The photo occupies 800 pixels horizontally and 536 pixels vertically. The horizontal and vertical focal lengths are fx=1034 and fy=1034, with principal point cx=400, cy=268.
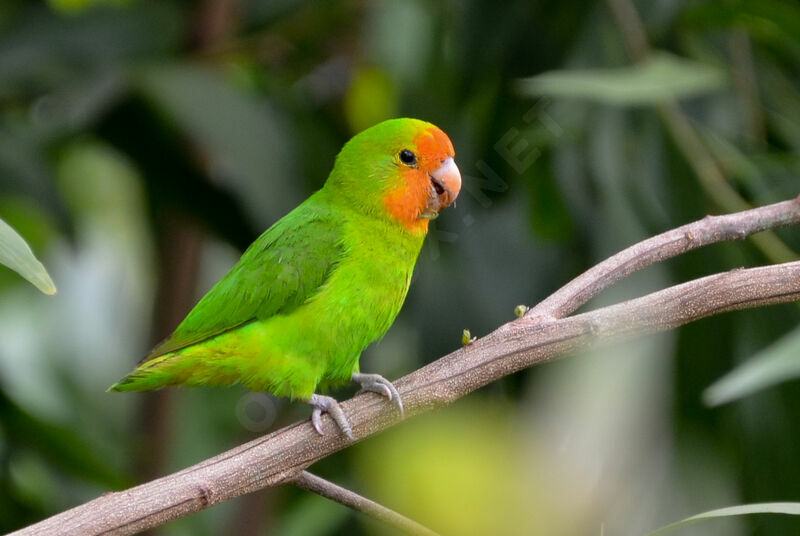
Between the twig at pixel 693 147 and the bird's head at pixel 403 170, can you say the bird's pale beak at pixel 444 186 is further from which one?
the twig at pixel 693 147

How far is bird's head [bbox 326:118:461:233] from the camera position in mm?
2264

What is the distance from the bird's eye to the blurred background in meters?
0.56

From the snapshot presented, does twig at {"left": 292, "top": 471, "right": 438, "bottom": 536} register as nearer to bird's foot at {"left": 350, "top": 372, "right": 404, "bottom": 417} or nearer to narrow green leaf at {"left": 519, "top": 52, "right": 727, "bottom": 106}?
bird's foot at {"left": 350, "top": 372, "right": 404, "bottom": 417}

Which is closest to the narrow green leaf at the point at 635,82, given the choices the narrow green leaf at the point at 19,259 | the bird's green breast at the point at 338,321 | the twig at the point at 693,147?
the twig at the point at 693,147

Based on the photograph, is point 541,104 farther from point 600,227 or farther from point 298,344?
point 298,344

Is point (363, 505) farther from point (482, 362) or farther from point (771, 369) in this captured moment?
point (771, 369)

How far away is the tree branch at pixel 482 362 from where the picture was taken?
170cm

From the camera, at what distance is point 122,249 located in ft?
16.2

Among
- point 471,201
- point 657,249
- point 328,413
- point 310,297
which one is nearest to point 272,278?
point 310,297

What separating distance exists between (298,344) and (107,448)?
182 centimetres

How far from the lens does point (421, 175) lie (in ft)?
7.45

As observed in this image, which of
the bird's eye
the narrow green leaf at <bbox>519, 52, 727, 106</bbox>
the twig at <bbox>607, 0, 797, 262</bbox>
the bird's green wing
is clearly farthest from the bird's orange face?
the twig at <bbox>607, 0, 797, 262</bbox>

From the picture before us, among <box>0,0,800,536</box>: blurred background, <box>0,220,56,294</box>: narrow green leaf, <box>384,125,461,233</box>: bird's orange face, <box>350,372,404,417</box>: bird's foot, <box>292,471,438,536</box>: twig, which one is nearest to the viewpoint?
<box>0,220,56,294</box>: narrow green leaf

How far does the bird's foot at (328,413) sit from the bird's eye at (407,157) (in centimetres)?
55
